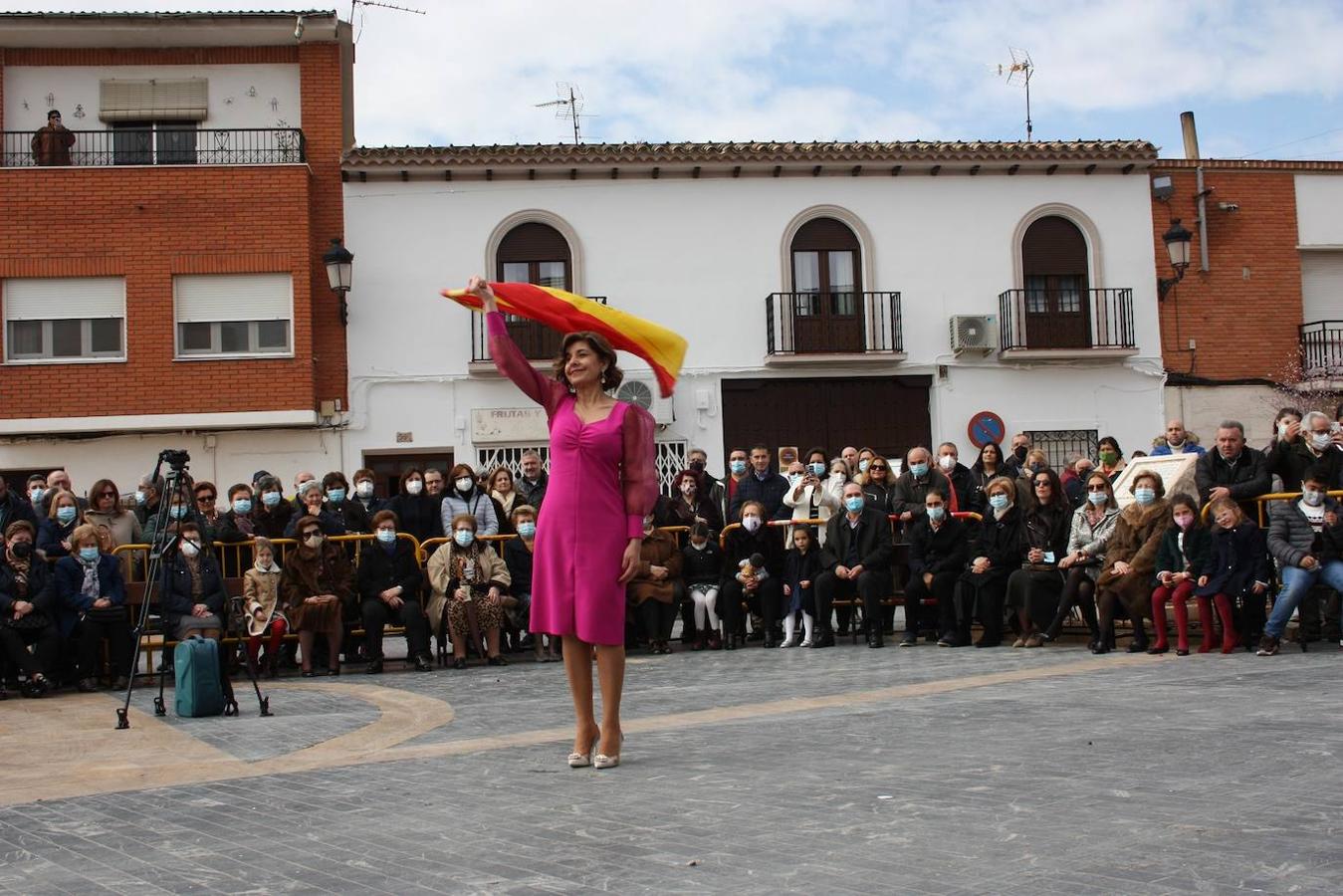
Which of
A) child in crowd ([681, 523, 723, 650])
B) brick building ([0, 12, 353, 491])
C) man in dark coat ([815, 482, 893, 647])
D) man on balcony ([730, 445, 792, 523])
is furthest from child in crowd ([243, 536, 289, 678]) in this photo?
brick building ([0, 12, 353, 491])

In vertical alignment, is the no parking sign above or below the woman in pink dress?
above

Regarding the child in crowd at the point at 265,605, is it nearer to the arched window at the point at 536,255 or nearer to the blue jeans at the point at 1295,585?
the blue jeans at the point at 1295,585

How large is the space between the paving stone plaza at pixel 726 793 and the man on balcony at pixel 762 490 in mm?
4925

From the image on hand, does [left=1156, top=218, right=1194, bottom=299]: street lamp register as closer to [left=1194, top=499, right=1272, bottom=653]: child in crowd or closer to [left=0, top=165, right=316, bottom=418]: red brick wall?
[left=1194, top=499, right=1272, bottom=653]: child in crowd

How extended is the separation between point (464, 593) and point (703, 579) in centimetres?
245

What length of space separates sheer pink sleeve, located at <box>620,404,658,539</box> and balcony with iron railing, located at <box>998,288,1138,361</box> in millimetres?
19381

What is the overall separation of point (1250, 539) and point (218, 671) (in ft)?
26.6

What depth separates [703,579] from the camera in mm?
14328

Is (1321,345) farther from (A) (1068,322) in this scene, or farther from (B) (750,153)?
(B) (750,153)

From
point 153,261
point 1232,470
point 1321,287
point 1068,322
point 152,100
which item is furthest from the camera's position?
point 1321,287

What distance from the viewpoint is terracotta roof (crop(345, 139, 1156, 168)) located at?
24.2 meters

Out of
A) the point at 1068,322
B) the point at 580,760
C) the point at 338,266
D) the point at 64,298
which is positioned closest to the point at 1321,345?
the point at 1068,322

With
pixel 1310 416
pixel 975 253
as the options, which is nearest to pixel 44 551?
pixel 1310 416

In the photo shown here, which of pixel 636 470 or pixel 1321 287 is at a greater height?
pixel 1321 287
